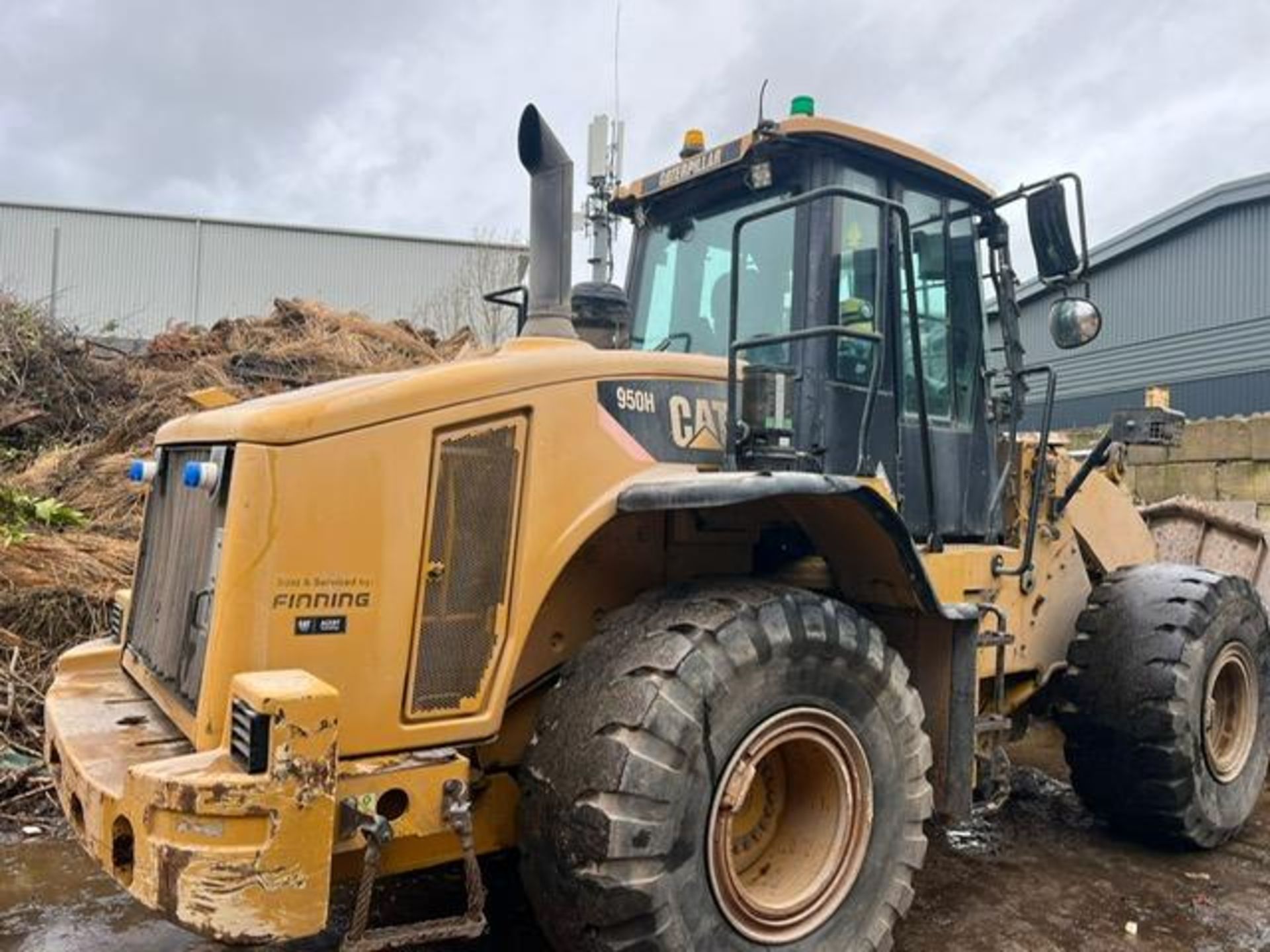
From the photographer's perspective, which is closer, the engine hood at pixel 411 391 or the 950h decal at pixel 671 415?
the engine hood at pixel 411 391

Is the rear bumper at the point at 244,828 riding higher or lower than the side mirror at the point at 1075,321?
lower

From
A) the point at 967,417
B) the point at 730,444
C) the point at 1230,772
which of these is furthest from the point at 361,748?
the point at 1230,772

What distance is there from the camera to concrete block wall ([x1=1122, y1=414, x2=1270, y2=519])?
8680 mm

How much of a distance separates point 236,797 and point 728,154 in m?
3.03

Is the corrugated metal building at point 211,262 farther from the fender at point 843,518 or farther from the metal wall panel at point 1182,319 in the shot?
the fender at point 843,518

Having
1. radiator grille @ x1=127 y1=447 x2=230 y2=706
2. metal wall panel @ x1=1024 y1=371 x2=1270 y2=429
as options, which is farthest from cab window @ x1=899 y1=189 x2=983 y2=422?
metal wall panel @ x1=1024 y1=371 x2=1270 y2=429

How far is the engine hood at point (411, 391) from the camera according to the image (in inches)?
114

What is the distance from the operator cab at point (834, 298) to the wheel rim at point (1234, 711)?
1.46 metres

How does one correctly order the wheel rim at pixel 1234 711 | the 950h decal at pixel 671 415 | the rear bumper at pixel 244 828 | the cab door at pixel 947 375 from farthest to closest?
1. the wheel rim at pixel 1234 711
2. the cab door at pixel 947 375
3. the 950h decal at pixel 671 415
4. the rear bumper at pixel 244 828

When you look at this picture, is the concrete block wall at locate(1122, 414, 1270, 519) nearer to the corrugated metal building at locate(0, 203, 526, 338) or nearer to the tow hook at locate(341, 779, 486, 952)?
the tow hook at locate(341, 779, 486, 952)

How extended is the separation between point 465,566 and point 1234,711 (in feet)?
13.9

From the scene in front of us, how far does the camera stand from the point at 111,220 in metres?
24.0

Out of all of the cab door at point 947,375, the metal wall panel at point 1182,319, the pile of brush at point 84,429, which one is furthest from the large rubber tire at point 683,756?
the metal wall panel at point 1182,319

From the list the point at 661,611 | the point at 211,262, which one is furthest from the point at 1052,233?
the point at 211,262
